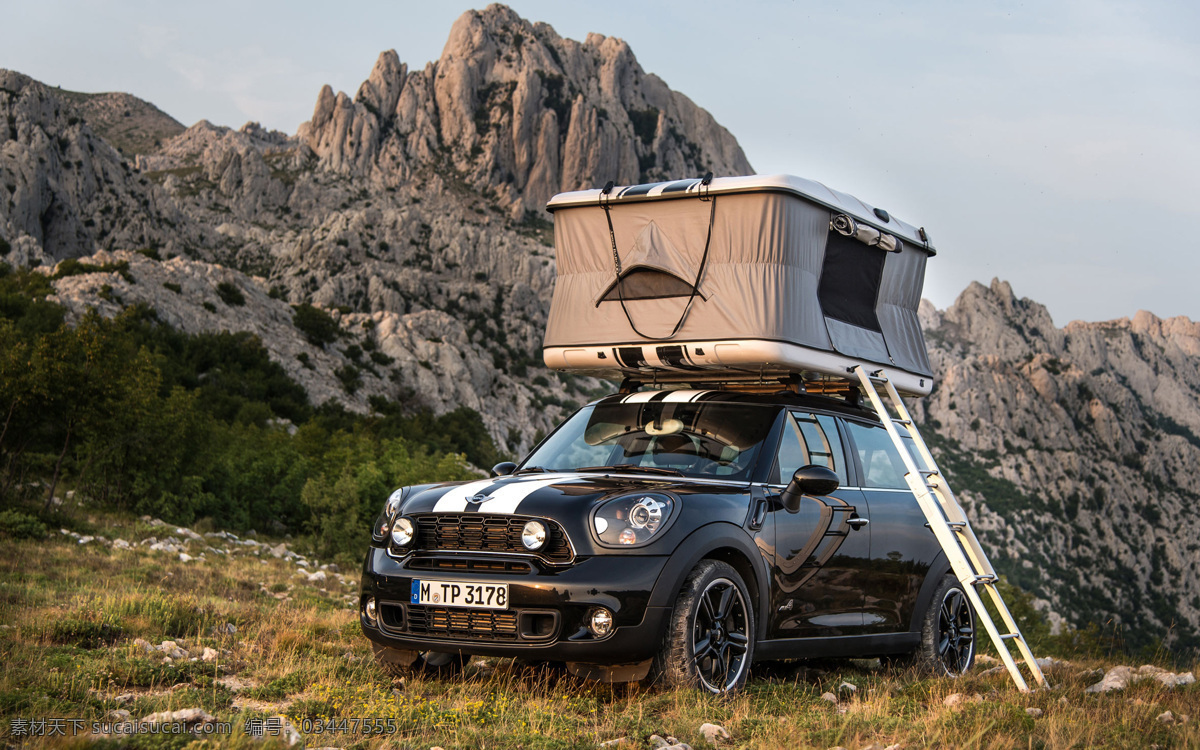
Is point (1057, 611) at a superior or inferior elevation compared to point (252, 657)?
inferior

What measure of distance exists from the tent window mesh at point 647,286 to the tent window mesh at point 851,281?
938 millimetres

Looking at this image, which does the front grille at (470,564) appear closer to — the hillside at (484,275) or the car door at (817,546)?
the car door at (817,546)

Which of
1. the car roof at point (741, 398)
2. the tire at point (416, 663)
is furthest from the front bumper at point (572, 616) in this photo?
the car roof at point (741, 398)

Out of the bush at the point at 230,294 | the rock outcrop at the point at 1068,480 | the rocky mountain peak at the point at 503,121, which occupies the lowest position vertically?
the rock outcrop at the point at 1068,480

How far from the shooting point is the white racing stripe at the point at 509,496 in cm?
507

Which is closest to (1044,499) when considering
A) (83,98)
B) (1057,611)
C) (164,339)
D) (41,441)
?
(1057,611)

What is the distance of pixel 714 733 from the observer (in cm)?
430

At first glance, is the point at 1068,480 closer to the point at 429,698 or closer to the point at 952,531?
the point at 952,531

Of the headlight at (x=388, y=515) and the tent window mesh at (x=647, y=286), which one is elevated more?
the tent window mesh at (x=647, y=286)

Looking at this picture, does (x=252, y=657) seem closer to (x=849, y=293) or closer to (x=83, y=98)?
(x=849, y=293)

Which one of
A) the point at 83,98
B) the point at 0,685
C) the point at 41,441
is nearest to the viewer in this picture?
the point at 0,685

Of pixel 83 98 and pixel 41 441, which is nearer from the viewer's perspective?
pixel 41 441

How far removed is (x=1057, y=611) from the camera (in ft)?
212

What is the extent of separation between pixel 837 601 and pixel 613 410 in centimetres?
192
